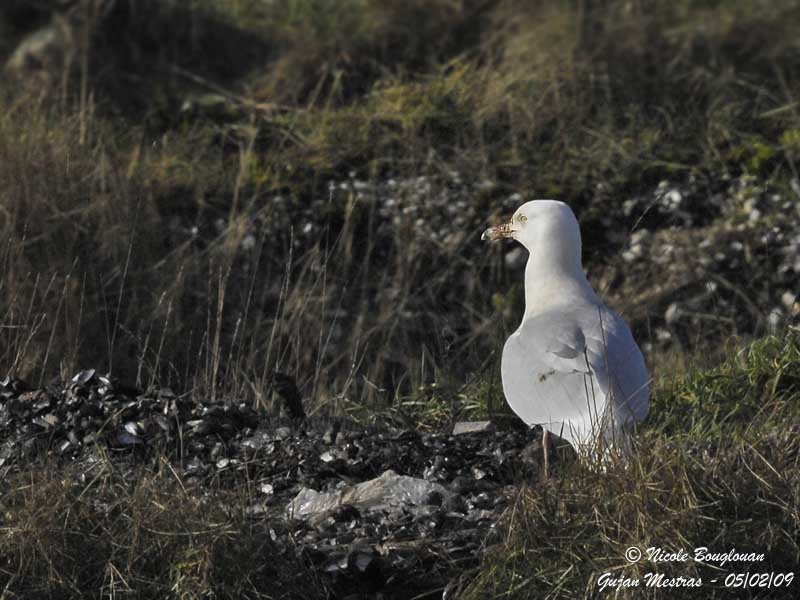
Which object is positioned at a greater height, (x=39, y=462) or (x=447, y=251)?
(x=39, y=462)

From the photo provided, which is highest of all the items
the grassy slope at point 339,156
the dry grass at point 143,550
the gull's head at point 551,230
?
the gull's head at point 551,230

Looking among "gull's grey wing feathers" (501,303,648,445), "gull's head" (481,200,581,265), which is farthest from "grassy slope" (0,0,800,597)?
"gull's head" (481,200,581,265)

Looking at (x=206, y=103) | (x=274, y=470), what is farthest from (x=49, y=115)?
(x=274, y=470)

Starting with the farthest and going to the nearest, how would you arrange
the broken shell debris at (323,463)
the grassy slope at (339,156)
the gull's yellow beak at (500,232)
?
the grassy slope at (339,156) → the gull's yellow beak at (500,232) → the broken shell debris at (323,463)

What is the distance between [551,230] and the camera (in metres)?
5.03

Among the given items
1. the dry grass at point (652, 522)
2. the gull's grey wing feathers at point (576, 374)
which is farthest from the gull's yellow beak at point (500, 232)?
the dry grass at point (652, 522)

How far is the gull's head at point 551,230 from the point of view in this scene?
16.4 ft

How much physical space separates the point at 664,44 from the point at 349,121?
85.7 inches

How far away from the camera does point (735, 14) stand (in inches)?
381

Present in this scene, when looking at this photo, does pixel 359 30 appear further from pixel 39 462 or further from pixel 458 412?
pixel 39 462

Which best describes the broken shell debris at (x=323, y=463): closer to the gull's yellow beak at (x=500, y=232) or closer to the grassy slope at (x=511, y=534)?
the grassy slope at (x=511, y=534)

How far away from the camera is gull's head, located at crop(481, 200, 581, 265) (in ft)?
16.4

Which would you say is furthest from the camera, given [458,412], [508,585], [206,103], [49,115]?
[206,103]

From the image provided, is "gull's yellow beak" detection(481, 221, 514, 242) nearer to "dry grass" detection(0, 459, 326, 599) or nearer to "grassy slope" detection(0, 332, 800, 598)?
"grassy slope" detection(0, 332, 800, 598)
